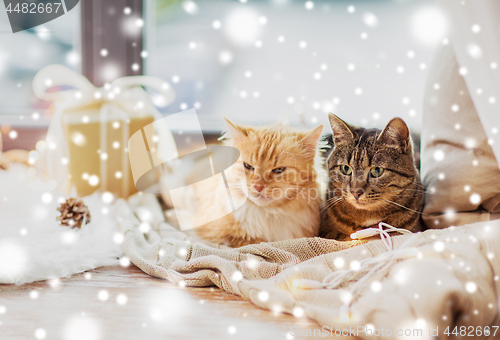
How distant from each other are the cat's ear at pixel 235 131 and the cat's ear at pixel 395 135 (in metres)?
0.50

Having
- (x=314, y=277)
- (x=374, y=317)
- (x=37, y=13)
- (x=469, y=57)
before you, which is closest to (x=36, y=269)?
(x=314, y=277)

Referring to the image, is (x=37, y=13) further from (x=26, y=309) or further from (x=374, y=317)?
(x=374, y=317)

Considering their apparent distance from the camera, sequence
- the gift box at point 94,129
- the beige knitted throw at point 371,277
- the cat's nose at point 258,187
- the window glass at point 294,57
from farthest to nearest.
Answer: the window glass at point 294,57 < the gift box at point 94,129 < the cat's nose at point 258,187 < the beige knitted throw at point 371,277

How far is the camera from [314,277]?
78 centimetres

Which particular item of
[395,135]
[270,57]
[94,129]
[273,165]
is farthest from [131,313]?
[270,57]

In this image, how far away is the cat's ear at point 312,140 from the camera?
3.74ft

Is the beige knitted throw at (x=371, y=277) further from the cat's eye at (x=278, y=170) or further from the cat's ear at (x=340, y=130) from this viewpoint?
the cat's ear at (x=340, y=130)

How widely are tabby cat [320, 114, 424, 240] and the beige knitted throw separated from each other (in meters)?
0.15

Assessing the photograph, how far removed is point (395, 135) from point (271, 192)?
467mm

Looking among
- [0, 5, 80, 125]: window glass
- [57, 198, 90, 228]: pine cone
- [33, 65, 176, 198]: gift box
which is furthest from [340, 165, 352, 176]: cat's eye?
[0, 5, 80, 125]: window glass

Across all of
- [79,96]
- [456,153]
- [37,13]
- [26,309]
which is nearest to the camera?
[26,309]

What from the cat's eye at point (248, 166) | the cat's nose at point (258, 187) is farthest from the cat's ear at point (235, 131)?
the cat's nose at point (258, 187)

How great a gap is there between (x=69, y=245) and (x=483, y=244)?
122 centimetres

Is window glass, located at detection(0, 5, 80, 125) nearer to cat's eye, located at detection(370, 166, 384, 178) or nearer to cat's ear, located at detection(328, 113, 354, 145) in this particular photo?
cat's ear, located at detection(328, 113, 354, 145)
